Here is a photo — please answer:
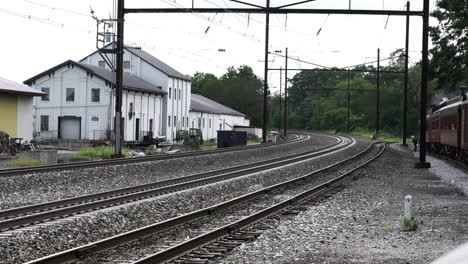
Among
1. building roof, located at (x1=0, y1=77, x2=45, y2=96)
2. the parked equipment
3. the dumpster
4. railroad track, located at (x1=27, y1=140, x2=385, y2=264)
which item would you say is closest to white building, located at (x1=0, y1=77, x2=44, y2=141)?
building roof, located at (x1=0, y1=77, x2=45, y2=96)

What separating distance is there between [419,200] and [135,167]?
39.6 ft

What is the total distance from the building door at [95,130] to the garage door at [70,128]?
48.0 inches

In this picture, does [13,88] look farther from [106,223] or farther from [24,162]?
[106,223]

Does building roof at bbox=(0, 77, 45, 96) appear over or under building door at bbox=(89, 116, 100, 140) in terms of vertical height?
over

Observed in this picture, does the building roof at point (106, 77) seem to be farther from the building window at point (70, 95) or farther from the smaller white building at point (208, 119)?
the smaller white building at point (208, 119)

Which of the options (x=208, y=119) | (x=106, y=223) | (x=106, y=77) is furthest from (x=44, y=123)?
(x=106, y=223)

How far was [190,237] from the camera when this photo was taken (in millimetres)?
10727

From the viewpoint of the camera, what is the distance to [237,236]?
10.9 m

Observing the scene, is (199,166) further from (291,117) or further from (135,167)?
(291,117)

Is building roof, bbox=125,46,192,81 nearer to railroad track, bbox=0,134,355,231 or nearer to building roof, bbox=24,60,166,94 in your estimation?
building roof, bbox=24,60,166,94

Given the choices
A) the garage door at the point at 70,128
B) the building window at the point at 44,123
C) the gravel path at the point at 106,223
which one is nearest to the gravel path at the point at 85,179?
the gravel path at the point at 106,223

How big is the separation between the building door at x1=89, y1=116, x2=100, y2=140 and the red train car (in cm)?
2614

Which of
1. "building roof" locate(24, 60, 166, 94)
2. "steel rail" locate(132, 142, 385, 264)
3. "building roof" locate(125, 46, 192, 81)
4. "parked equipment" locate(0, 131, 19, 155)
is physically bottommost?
"steel rail" locate(132, 142, 385, 264)

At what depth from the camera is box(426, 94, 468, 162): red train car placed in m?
27.2
